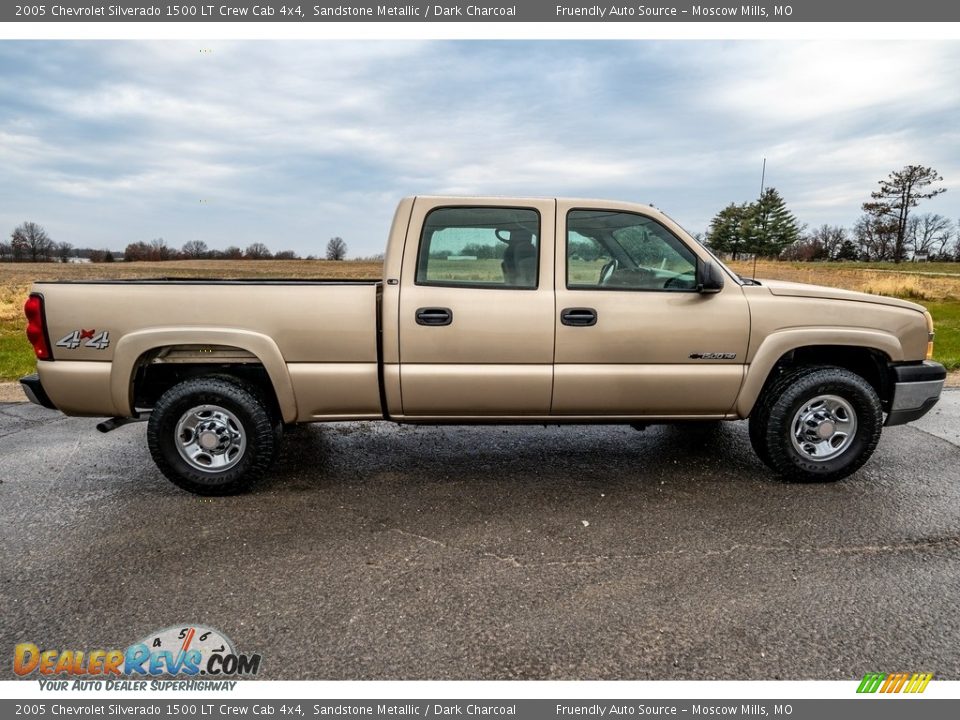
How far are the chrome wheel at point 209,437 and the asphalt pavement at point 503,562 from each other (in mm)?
254

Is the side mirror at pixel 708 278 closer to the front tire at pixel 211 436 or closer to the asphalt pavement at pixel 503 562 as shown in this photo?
the asphalt pavement at pixel 503 562

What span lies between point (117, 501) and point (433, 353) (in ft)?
7.31

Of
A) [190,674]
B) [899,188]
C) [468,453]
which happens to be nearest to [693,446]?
[468,453]

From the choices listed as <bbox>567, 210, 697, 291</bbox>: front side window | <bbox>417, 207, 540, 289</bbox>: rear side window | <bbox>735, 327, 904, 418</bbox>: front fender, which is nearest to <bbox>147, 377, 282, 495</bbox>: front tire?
<bbox>417, 207, 540, 289</bbox>: rear side window

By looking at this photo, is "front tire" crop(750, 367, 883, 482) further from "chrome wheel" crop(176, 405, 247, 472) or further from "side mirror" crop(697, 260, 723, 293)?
"chrome wheel" crop(176, 405, 247, 472)

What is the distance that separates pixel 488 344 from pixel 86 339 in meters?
2.45

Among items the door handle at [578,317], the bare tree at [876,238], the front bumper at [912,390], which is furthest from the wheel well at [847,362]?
the bare tree at [876,238]

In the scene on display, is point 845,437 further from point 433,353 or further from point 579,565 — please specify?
point 433,353

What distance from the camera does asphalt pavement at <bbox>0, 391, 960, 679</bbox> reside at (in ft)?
7.65

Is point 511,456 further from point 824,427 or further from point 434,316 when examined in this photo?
point 824,427

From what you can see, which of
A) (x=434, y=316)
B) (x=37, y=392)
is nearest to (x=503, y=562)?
(x=434, y=316)

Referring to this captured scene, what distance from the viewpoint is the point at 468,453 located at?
4.66 metres

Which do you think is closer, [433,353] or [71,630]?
[71,630]

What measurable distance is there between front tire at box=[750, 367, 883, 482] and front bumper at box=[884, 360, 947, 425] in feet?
0.49
